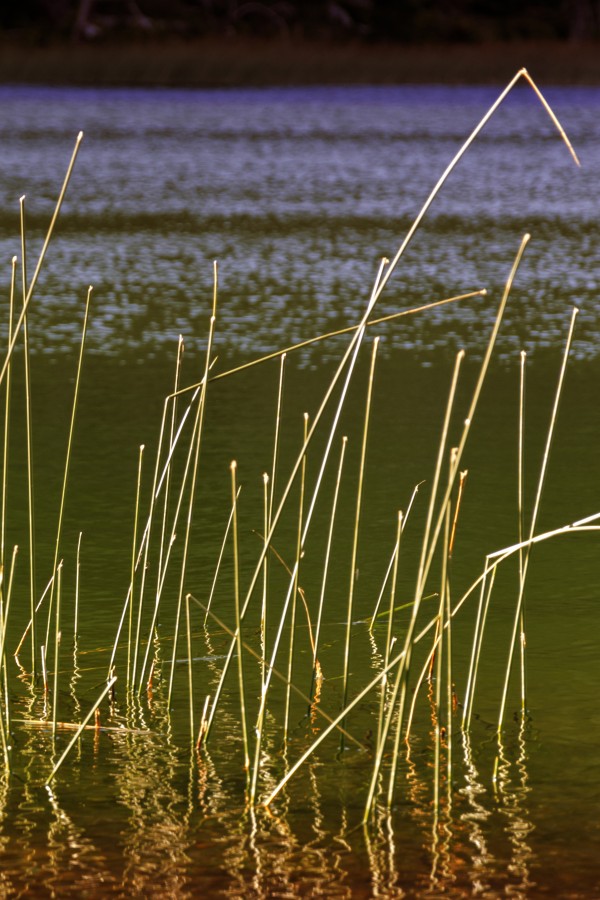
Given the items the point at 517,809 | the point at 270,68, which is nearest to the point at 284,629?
the point at 517,809

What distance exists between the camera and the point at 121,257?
7500 mm

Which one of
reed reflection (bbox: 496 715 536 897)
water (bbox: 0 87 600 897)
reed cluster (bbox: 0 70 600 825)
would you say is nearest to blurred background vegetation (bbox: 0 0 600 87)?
water (bbox: 0 87 600 897)

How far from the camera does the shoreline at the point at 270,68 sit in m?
17.6

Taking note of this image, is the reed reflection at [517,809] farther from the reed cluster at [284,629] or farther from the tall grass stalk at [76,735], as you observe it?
the tall grass stalk at [76,735]

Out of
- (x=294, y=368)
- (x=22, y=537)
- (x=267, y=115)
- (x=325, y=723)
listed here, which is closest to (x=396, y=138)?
(x=267, y=115)

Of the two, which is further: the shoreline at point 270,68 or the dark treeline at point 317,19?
the dark treeline at point 317,19

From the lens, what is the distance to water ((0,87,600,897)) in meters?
2.29

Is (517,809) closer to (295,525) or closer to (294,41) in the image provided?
(295,525)

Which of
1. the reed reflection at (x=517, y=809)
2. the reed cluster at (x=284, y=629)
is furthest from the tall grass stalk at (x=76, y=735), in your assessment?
the reed reflection at (x=517, y=809)

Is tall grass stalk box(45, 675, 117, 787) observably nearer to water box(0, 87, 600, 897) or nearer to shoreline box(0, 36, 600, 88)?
water box(0, 87, 600, 897)

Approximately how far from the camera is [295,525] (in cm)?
364

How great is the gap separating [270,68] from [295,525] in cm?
1486

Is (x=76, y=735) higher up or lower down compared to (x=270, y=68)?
higher up

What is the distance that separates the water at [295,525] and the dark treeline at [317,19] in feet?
45.5
